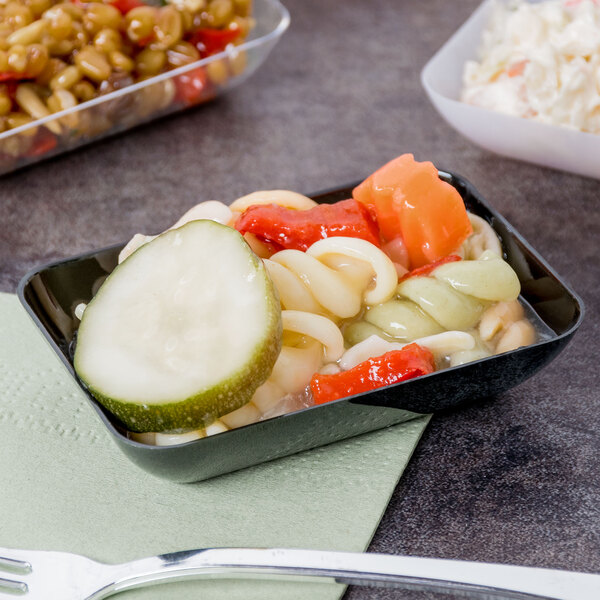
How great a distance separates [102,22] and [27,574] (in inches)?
34.7

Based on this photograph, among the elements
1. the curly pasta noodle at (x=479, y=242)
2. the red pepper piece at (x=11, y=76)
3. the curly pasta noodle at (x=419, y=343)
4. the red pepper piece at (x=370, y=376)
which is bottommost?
the curly pasta noodle at (x=479, y=242)

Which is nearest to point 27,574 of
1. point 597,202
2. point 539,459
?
point 539,459

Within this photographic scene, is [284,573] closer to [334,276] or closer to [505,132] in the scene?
[334,276]

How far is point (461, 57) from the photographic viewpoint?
1503mm

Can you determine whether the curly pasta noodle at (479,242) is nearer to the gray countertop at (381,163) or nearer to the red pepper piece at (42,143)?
the gray countertop at (381,163)

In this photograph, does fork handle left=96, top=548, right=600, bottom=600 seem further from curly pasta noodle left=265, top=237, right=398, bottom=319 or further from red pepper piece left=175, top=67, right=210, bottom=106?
red pepper piece left=175, top=67, right=210, bottom=106

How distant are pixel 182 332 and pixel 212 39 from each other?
2.72 feet

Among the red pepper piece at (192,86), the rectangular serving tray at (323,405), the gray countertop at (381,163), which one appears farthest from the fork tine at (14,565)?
the red pepper piece at (192,86)

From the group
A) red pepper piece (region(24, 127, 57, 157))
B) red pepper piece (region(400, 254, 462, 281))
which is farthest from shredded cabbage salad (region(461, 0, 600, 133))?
red pepper piece (region(24, 127, 57, 157))

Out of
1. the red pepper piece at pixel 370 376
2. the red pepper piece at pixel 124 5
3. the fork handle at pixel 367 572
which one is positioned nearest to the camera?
the fork handle at pixel 367 572

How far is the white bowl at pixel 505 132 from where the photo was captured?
1.30 m

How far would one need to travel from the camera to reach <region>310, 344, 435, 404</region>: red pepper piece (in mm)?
866

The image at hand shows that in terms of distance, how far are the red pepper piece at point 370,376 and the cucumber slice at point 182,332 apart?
75mm

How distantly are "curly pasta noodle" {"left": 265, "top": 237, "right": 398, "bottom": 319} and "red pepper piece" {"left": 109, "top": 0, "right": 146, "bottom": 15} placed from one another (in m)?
0.65
